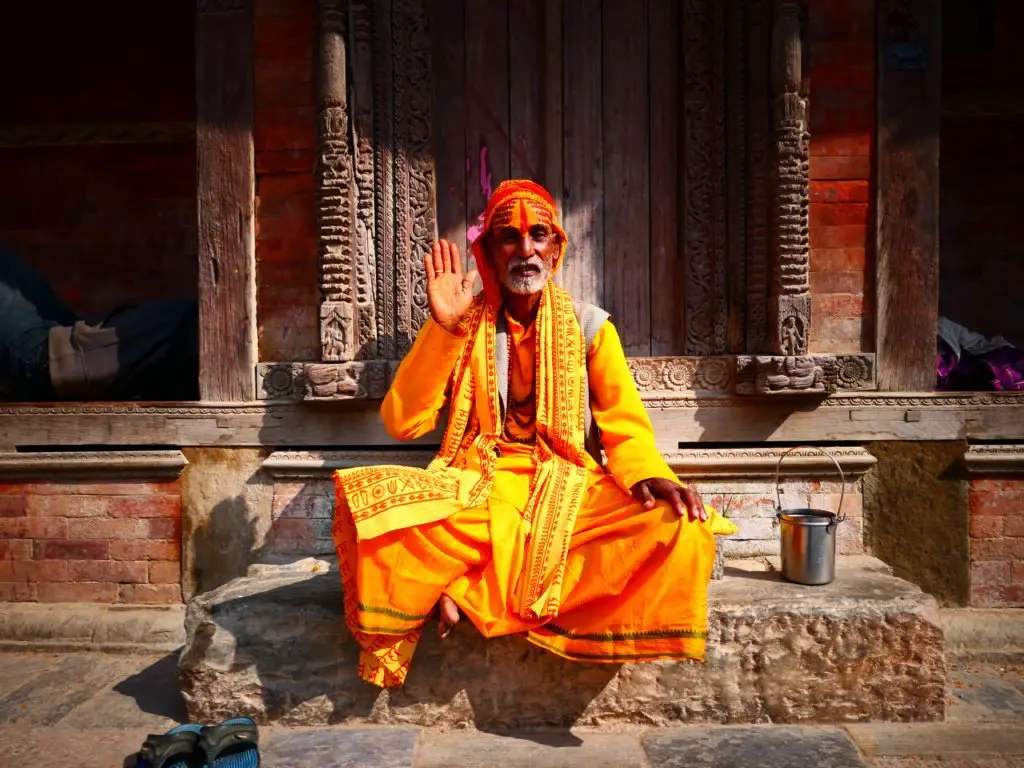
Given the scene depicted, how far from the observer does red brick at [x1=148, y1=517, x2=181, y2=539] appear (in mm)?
3943

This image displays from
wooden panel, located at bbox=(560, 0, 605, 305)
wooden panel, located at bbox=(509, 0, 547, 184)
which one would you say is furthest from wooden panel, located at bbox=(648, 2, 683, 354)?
wooden panel, located at bbox=(509, 0, 547, 184)

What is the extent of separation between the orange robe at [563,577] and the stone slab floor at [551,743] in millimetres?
273

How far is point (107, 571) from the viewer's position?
156 inches

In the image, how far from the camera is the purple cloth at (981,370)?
404cm

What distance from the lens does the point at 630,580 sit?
105 inches

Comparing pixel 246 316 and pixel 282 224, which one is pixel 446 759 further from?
pixel 282 224

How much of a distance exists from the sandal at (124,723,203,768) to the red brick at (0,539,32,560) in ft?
6.04

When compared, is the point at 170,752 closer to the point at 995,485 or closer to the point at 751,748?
the point at 751,748

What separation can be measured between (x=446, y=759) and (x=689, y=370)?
2.08m

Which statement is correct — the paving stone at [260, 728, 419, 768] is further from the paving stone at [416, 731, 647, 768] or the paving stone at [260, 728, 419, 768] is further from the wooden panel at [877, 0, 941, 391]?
the wooden panel at [877, 0, 941, 391]

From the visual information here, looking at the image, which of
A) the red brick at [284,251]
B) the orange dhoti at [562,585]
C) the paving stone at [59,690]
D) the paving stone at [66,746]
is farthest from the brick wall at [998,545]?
the paving stone at [59,690]

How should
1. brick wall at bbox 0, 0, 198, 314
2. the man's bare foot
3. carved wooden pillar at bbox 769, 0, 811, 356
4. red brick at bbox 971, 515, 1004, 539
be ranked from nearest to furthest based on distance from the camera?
1. the man's bare foot
2. carved wooden pillar at bbox 769, 0, 811, 356
3. red brick at bbox 971, 515, 1004, 539
4. brick wall at bbox 0, 0, 198, 314

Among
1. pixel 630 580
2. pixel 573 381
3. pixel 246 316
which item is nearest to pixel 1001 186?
pixel 573 381

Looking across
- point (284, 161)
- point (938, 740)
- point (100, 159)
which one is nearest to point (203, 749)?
point (938, 740)
